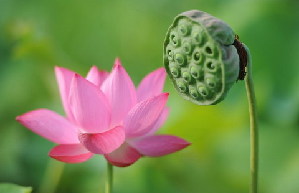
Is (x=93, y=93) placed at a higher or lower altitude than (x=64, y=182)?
higher

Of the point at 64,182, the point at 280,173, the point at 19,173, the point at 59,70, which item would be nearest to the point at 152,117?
the point at 59,70

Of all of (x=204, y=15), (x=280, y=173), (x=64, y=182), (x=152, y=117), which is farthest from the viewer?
(x=64, y=182)

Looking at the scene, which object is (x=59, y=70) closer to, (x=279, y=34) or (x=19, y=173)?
(x=19, y=173)

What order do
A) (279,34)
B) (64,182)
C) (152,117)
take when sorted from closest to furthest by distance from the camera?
(152,117) < (64,182) < (279,34)

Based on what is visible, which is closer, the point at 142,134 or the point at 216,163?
the point at 142,134

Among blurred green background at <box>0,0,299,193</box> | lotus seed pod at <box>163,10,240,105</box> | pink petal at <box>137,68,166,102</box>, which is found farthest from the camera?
blurred green background at <box>0,0,299,193</box>

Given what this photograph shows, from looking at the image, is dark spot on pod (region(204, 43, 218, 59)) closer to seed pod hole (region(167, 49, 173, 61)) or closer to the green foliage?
seed pod hole (region(167, 49, 173, 61))

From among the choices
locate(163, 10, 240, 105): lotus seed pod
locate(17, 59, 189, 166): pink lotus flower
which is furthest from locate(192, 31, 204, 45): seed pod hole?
locate(17, 59, 189, 166): pink lotus flower
